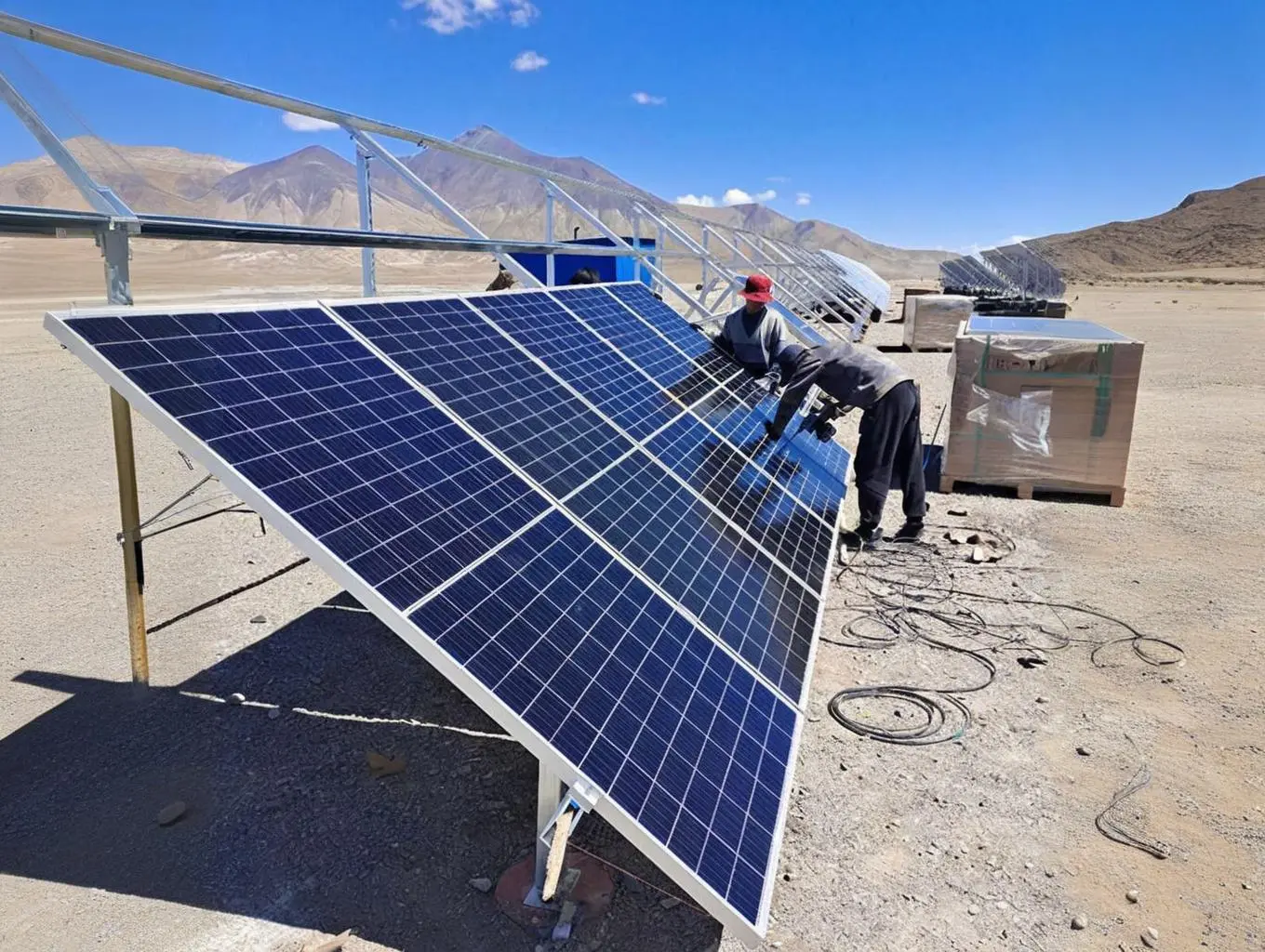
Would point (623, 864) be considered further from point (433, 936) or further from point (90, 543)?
point (90, 543)

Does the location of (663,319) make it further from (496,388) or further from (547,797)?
(547,797)

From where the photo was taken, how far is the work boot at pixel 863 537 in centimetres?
807

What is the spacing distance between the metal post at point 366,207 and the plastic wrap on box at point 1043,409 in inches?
229

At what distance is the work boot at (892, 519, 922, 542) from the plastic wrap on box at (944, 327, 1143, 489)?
157 centimetres

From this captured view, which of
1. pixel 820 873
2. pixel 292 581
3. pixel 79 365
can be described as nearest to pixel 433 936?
pixel 820 873

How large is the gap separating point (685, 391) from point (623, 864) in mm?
3969

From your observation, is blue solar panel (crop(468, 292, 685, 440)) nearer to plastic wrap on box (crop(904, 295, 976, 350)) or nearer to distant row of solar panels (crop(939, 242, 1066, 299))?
plastic wrap on box (crop(904, 295, 976, 350))

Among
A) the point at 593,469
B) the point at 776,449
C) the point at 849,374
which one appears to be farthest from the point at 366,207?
the point at 849,374

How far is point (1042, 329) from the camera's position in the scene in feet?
32.4

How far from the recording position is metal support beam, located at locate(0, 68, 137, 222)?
152 inches

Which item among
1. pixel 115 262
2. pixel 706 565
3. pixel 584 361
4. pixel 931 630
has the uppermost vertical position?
pixel 115 262

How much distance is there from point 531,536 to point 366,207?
4.17 m

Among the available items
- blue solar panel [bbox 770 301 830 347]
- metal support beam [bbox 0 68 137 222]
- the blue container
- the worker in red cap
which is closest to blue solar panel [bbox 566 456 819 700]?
metal support beam [bbox 0 68 137 222]

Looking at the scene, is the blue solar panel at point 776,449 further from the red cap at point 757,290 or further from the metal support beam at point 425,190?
the metal support beam at point 425,190
